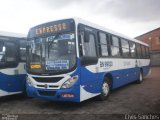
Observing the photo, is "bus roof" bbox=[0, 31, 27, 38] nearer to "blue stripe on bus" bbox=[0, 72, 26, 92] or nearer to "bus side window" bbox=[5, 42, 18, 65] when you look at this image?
"bus side window" bbox=[5, 42, 18, 65]

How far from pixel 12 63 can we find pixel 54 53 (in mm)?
2910

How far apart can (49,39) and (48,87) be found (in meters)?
1.67

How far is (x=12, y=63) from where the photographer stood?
A: 984cm

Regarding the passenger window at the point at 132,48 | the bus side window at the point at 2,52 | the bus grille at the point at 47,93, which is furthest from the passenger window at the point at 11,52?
the passenger window at the point at 132,48

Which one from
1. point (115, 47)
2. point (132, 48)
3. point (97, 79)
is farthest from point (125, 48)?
point (97, 79)

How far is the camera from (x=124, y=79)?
39.4 feet

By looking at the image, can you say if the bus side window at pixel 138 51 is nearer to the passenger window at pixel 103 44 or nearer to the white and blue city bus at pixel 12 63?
the passenger window at pixel 103 44

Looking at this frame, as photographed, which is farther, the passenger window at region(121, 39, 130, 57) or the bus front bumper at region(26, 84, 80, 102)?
the passenger window at region(121, 39, 130, 57)

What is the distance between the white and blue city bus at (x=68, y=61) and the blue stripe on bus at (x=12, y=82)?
1.48 metres

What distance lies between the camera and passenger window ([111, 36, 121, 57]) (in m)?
10.6

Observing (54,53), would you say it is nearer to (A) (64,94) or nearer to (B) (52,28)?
(B) (52,28)

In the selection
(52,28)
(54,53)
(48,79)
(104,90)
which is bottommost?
(104,90)

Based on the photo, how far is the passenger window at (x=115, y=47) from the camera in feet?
34.6

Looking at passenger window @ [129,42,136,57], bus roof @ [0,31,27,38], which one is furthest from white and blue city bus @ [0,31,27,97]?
passenger window @ [129,42,136,57]
